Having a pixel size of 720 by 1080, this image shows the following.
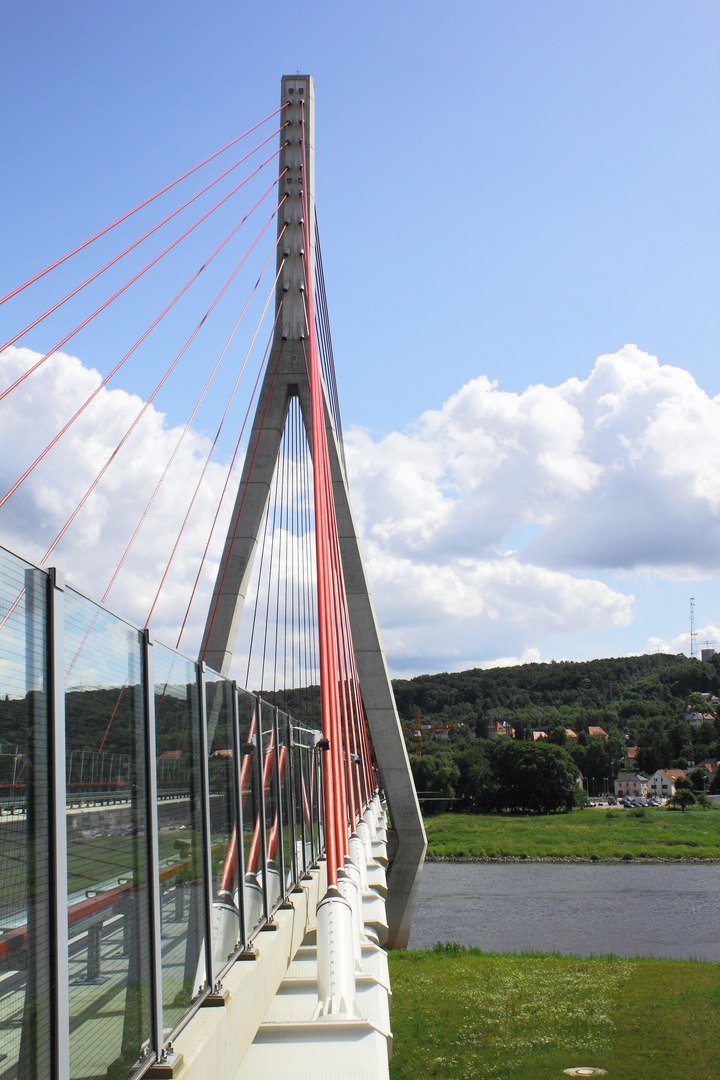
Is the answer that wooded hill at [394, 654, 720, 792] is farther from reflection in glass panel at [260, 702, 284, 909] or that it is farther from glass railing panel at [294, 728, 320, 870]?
reflection in glass panel at [260, 702, 284, 909]

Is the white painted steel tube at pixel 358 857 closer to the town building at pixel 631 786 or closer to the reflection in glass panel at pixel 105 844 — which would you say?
the reflection in glass panel at pixel 105 844

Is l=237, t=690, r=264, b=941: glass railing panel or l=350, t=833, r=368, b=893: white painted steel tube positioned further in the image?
l=350, t=833, r=368, b=893: white painted steel tube

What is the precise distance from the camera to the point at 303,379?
13.6 m

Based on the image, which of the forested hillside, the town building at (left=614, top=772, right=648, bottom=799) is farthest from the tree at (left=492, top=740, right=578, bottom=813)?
the town building at (left=614, top=772, right=648, bottom=799)

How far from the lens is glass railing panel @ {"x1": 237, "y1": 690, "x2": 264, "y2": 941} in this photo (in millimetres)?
4000

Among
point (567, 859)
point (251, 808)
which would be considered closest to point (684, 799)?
point (567, 859)

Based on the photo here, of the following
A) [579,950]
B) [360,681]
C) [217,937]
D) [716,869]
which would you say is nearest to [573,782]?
[716,869]

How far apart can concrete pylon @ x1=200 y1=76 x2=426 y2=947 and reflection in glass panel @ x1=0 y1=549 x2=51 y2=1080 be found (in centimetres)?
1069

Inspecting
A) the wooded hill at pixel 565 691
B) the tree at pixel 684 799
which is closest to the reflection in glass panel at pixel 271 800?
the tree at pixel 684 799

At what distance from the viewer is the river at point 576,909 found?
2322 cm

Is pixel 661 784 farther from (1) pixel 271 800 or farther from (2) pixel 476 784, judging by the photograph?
(1) pixel 271 800

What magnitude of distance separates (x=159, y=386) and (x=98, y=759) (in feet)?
→ 26.3

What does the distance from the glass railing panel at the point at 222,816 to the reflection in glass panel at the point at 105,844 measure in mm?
887

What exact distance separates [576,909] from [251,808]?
2762 cm
